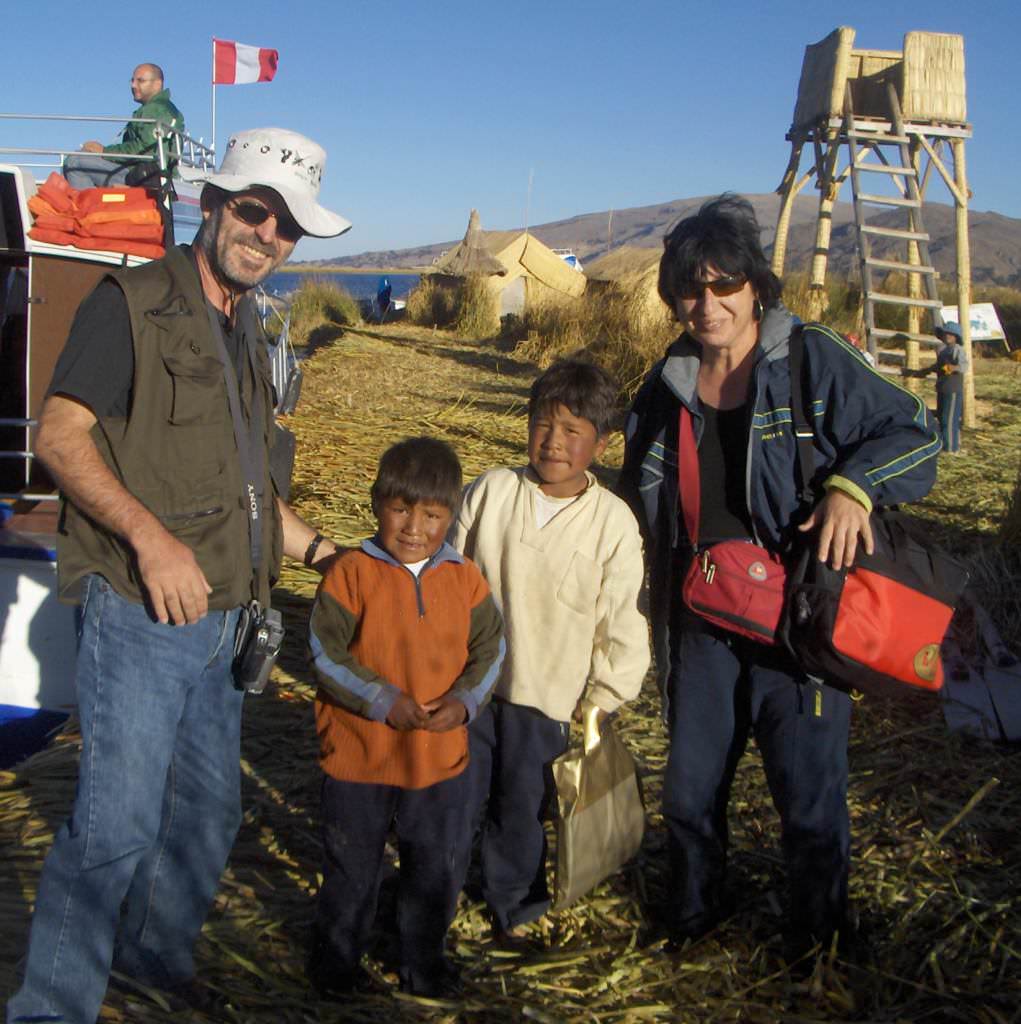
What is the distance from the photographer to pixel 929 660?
2.64 m

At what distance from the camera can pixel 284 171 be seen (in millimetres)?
2551

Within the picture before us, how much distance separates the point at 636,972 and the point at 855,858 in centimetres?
99

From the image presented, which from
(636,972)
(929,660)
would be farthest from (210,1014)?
(929,660)

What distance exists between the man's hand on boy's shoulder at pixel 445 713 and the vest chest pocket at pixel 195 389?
0.85 metres

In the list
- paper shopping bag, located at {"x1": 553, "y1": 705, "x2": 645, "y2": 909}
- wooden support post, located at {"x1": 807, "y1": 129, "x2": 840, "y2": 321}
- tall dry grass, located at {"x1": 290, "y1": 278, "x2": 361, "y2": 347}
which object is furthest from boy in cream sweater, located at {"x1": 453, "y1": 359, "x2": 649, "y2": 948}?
tall dry grass, located at {"x1": 290, "y1": 278, "x2": 361, "y2": 347}

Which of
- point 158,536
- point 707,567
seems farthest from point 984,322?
point 158,536

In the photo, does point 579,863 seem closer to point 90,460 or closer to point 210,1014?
point 210,1014

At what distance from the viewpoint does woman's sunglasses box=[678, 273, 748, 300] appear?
2674 millimetres

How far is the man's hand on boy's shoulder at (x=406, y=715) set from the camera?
2.58 m

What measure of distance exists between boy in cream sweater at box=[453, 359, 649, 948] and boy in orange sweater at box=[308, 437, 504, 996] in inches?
9.4

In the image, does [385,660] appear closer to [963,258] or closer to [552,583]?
[552,583]

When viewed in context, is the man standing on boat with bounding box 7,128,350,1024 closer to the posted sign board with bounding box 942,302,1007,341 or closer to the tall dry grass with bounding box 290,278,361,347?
the posted sign board with bounding box 942,302,1007,341

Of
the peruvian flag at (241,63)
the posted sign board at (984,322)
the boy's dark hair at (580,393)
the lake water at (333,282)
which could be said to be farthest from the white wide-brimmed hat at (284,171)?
the posted sign board at (984,322)

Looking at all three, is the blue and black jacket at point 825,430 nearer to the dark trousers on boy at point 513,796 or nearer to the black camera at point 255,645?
the dark trousers on boy at point 513,796
